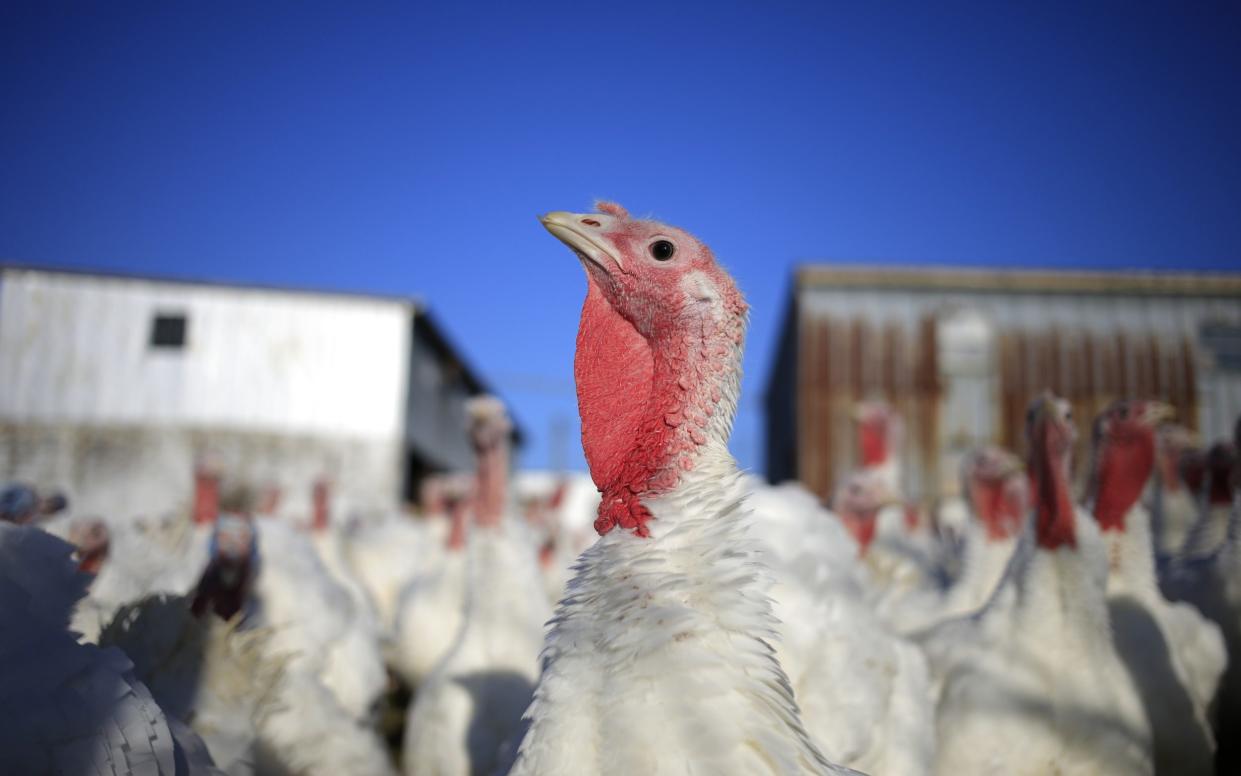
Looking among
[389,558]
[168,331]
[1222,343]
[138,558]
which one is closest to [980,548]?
[138,558]

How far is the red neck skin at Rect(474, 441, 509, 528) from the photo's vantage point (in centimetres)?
473

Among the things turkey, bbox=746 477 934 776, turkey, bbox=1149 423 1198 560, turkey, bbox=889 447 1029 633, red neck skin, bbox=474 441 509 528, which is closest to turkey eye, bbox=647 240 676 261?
turkey, bbox=746 477 934 776

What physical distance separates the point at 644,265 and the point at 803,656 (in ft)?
5.25

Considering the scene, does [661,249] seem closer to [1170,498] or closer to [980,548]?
[980,548]

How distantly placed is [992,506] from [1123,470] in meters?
1.30

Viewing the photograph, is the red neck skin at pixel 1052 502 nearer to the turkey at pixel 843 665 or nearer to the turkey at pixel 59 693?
the turkey at pixel 843 665

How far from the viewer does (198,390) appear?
19.5 meters

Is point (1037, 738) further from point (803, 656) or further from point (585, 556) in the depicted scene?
point (585, 556)

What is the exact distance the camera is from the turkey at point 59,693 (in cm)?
184

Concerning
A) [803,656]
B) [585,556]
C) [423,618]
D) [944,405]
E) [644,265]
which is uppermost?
[944,405]

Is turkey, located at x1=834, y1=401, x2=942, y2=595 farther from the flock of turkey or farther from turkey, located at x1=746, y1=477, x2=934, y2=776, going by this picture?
turkey, located at x1=746, y1=477, x2=934, y2=776

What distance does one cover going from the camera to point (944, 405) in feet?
51.0

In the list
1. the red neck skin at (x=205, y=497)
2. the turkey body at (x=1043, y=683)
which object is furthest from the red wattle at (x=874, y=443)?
the red neck skin at (x=205, y=497)

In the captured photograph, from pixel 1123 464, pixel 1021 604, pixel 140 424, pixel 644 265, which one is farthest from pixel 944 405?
pixel 140 424
